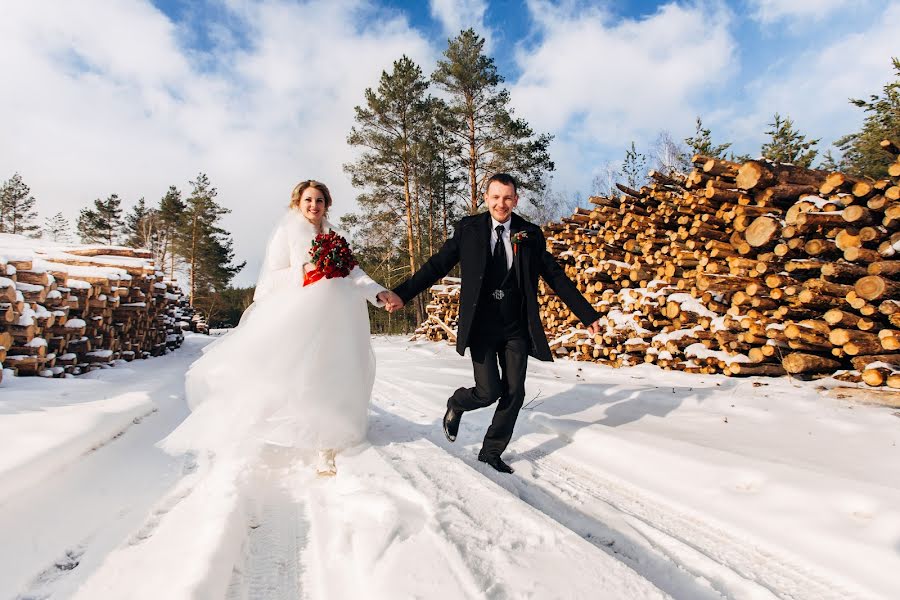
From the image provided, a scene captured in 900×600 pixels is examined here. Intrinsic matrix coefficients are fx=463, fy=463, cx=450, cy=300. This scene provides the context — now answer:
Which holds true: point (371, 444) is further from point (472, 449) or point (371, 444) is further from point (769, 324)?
point (769, 324)

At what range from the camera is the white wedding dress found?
341 cm

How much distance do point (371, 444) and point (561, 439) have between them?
1.65 metres

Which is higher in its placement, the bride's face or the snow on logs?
the bride's face

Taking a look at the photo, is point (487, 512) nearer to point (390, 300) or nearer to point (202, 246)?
point (390, 300)

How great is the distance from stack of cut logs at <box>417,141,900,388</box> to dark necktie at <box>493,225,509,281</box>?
3829 millimetres

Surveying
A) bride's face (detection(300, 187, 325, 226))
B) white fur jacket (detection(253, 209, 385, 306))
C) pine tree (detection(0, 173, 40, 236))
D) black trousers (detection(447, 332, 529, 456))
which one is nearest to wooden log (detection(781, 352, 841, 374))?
black trousers (detection(447, 332, 529, 456))

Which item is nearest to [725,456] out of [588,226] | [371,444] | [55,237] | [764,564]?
[764,564]

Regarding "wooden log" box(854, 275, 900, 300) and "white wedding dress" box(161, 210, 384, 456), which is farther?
"wooden log" box(854, 275, 900, 300)

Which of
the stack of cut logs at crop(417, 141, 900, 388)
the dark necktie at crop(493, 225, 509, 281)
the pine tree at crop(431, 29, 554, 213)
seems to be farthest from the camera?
the pine tree at crop(431, 29, 554, 213)

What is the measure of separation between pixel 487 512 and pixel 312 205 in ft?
9.36

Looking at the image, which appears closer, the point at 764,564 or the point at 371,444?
the point at 764,564

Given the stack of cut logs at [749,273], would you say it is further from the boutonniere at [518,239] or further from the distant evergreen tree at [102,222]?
the distant evergreen tree at [102,222]

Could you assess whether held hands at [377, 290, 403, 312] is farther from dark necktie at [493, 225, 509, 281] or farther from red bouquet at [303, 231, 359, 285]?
dark necktie at [493, 225, 509, 281]

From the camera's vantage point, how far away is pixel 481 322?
3.55 metres
